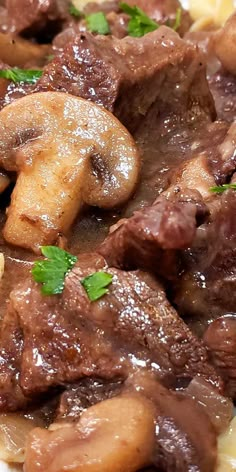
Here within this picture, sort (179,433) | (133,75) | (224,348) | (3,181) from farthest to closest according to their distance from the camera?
(133,75) → (3,181) → (224,348) → (179,433)

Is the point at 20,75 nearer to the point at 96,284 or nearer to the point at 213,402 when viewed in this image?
the point at 96,284

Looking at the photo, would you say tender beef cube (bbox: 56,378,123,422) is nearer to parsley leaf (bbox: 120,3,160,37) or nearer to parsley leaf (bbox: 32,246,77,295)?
parsley leaf (bbox: 32,246,77,295)

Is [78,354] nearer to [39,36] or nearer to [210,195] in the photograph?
[210,195]

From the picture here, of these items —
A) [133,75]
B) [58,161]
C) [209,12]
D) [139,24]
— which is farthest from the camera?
[209,12]

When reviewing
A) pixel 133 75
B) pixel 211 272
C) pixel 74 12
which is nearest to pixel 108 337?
pixel 211 272

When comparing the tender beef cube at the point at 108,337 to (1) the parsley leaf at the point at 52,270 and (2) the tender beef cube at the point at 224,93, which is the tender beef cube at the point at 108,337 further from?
(2) the tender beef cube at the point at 224,93

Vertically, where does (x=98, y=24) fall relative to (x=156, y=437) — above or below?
above

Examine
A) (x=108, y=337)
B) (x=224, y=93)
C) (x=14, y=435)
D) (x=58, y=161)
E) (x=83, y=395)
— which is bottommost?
(x=14, y=435)

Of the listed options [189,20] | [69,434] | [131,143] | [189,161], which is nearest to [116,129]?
[131,143]
